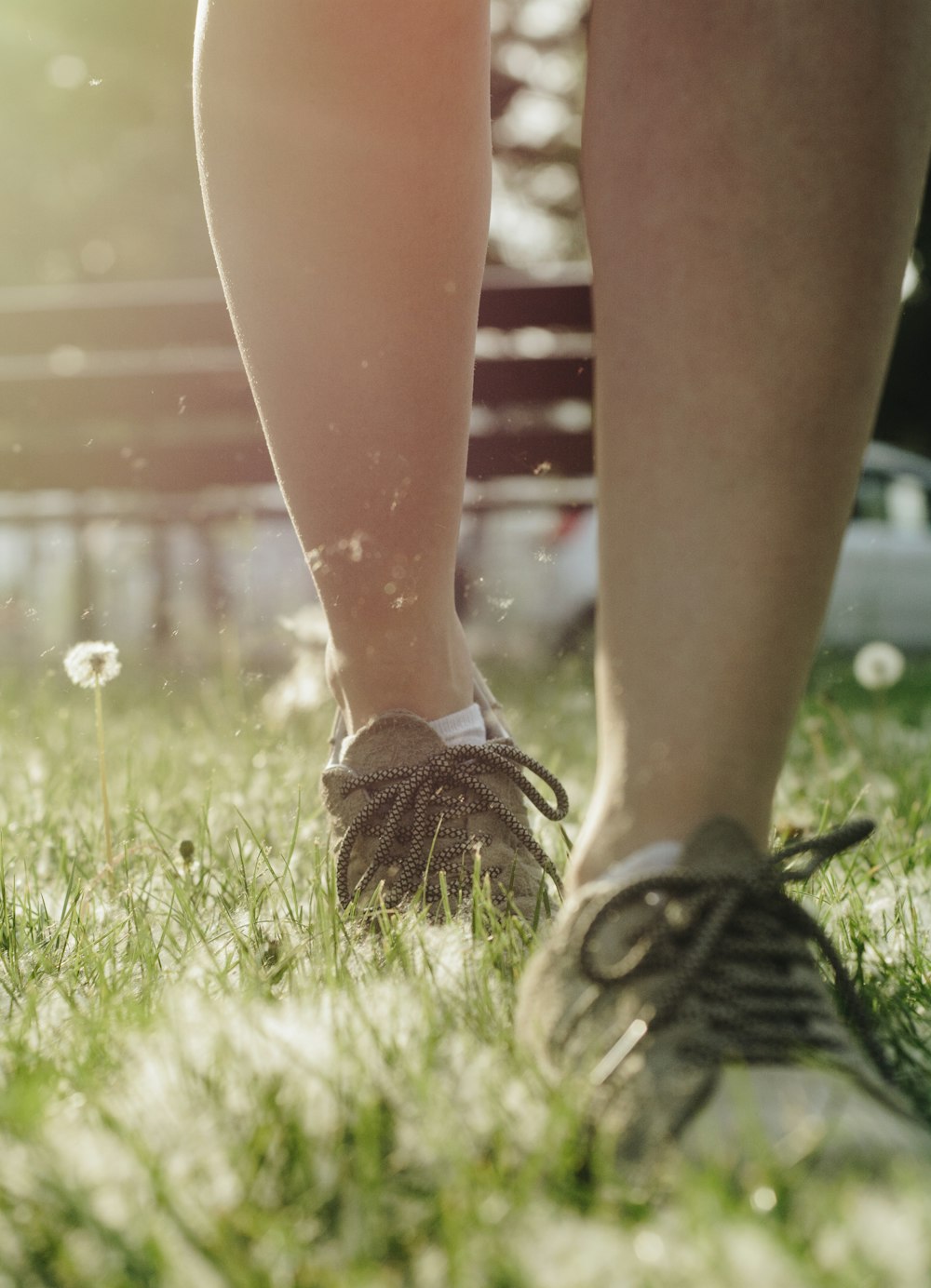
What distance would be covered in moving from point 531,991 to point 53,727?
1.70 m

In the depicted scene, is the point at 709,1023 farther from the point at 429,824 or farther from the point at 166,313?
the point at 166,313

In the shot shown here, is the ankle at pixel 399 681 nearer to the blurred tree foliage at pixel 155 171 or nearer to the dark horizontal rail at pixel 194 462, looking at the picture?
the dark horizontal rail at pixel 194 462

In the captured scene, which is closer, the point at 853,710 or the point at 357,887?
the point at 357,887

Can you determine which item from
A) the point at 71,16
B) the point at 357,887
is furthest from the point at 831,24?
the point at 71,16

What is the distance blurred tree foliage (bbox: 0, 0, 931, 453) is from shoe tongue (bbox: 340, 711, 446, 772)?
35.0 feet

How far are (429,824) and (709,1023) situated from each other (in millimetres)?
458

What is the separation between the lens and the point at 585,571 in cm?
537

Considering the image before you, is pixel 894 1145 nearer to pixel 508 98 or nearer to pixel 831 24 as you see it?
pixel 831 24

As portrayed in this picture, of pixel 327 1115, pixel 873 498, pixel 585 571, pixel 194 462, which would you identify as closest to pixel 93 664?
pixel 327 1115

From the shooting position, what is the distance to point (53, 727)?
2.30 metres

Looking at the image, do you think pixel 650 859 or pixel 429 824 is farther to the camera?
pixel 429 824

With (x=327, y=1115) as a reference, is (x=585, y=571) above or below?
below

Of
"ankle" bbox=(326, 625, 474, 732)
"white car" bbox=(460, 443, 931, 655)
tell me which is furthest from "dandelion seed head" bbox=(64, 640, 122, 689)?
"white car" bbox=(460, 443, 931, 655)

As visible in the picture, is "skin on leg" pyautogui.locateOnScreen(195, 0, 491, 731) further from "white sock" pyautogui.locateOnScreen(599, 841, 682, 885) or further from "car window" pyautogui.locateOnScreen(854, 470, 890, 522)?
"car window" pyautogui.locateOnScreen(854, 470, 890, 522)
